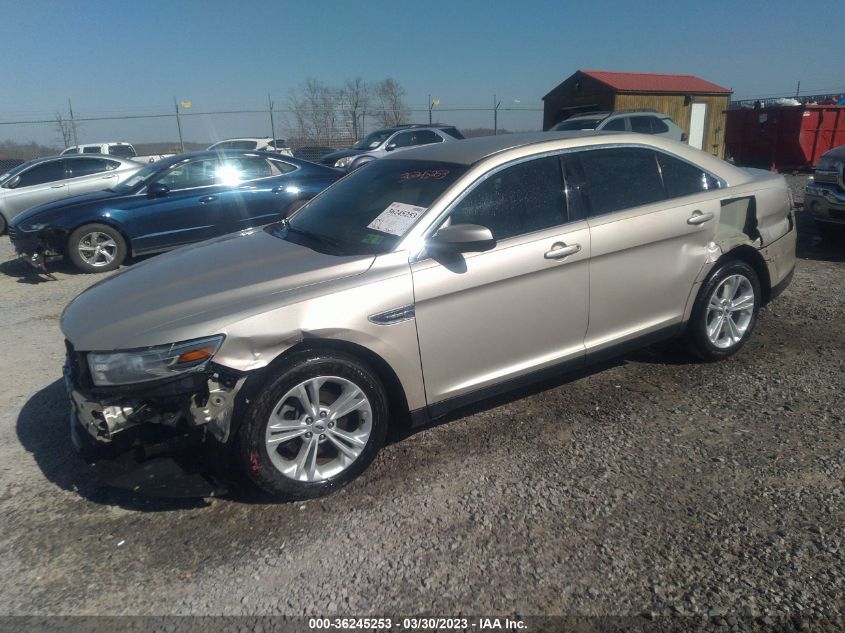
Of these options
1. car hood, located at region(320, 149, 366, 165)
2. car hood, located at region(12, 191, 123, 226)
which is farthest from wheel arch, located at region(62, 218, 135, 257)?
car hood, located at region(320, 149, 366, 165)

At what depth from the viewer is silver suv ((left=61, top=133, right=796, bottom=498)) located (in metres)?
2.83

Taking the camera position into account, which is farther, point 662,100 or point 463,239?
point 662,100

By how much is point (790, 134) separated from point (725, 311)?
48.6 ft

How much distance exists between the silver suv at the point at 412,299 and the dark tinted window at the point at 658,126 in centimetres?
1213

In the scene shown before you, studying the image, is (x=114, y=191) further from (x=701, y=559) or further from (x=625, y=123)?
(x=625, y=123)

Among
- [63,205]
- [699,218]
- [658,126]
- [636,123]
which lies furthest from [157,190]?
[658,126]

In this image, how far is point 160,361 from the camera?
2793mm

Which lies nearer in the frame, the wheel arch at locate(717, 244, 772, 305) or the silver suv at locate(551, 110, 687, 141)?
the wheel arch at locate(717, 244, 772, 305)

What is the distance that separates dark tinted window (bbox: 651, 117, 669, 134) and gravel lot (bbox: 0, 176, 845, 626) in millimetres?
12889

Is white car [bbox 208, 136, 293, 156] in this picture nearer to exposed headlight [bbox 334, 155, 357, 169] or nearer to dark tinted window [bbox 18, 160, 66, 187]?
exposed headlight [bbox 334, 155, 357, 169]

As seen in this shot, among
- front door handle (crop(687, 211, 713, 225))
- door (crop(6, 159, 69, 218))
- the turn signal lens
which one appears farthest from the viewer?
door (crop(6, 159, 69, 218))

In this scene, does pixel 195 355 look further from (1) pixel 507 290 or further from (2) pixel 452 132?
(2) pixel 452 132

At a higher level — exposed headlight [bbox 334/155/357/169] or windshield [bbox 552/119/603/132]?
windshield [bbox 552/119/603/132]

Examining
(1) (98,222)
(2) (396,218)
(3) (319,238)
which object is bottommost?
(1) (98,222)
